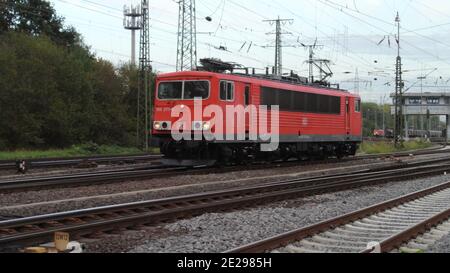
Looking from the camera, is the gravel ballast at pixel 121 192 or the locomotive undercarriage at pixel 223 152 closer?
the gravel ballast at pixel 121 192

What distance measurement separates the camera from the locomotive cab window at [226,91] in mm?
19188

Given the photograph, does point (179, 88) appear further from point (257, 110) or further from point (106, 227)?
point (106, 227)

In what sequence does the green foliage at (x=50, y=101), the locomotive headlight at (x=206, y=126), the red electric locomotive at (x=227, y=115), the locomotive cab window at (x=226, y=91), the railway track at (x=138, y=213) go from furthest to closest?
the green foliage at (x=50, y=101), the locomotive cab window at (x=226, y=91), the red electric locomotive at (x=227, y=115), the locomotive headlight at (x=206, y=126), the railway track at (x=138, y=213)

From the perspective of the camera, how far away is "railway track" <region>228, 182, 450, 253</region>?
7422mm

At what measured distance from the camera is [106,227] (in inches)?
340

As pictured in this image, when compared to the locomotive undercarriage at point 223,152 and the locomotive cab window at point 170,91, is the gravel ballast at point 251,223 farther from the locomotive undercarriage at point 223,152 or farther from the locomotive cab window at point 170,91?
the locomotive cab window at point 170,91

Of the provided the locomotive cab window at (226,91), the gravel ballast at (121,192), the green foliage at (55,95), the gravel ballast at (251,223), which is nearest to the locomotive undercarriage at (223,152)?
the gravel ballast at (121,192)

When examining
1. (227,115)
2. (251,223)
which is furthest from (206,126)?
(251,223)

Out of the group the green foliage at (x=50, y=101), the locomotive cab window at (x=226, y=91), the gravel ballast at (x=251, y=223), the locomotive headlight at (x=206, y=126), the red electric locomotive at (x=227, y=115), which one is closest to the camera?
the gravel ballast at (x=251, y=223)

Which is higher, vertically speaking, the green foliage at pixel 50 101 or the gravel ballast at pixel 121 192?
the green foliage at pixel 50 101

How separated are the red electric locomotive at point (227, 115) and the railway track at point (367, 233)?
27.4 ft

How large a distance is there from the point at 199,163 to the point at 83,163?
5.66 m

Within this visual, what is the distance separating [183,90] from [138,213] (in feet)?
32.6
